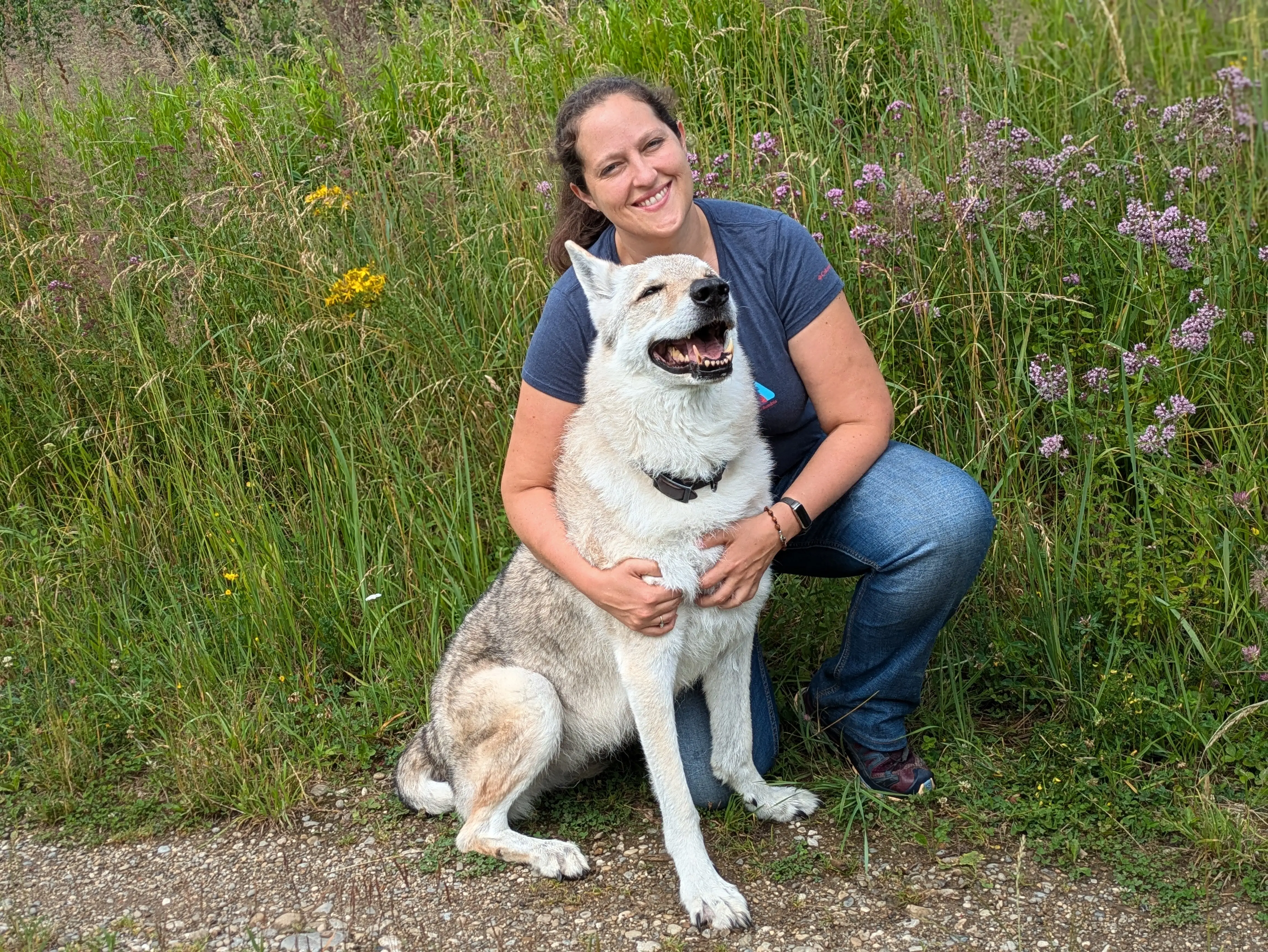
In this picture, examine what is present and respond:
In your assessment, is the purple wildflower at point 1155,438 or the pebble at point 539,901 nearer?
the pebble at point 539,901

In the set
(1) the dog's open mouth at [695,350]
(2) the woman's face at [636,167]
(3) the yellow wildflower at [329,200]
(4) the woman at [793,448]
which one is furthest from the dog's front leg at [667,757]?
(3) the yellow wildflower at [329,200]

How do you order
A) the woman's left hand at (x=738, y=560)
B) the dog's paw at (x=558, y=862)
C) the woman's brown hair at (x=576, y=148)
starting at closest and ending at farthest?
the woman's left hand at (x=738, y=560), the dog's paw at (x=558, y=862), the woman's brown hair at (x=576, y=148)

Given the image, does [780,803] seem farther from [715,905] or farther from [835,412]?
[835,412]

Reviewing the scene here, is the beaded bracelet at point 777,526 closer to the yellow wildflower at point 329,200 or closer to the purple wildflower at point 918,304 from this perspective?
the purple wildflower at point 918,304

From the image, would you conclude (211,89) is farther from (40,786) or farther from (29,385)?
(40,786)

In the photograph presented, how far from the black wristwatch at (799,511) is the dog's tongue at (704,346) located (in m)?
0.46

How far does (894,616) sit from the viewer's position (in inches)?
117

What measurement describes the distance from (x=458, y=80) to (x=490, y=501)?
2323 millimetres

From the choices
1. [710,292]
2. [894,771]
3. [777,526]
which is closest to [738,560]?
A: [777,526]

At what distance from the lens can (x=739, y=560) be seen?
2787 millimetres

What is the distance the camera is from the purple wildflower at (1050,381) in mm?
3258

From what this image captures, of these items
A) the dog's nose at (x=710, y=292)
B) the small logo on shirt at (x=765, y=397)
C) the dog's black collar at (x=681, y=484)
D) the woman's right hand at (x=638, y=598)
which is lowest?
the woman's right hand at (x=638, y=598)

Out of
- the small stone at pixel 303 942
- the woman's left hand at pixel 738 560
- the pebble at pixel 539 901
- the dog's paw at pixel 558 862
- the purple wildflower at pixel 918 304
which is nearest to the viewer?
the pebble at pixel 539 901

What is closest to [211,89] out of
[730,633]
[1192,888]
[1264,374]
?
[730,633]
